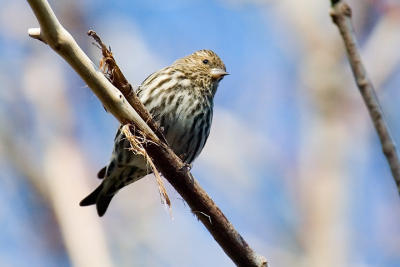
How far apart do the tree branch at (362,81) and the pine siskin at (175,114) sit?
2.64 m

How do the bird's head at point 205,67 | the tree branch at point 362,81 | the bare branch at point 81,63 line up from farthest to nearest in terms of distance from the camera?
the bird's head at point 205,67, the bare branch at point 81,63, the tree branch at point 362,81

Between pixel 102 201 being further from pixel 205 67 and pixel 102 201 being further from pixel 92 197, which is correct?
pixel 205 67

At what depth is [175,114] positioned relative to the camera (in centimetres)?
413

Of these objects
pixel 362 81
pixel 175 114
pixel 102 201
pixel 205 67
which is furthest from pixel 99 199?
pixel 362 81

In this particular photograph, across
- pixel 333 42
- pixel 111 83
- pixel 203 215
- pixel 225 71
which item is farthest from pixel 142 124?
pixel 333 42

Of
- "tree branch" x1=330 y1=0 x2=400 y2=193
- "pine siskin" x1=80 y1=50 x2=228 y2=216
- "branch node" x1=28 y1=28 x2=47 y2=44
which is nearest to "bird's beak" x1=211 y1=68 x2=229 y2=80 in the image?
"pine siskin" x1=80 y1=50 x2=228 y2=216

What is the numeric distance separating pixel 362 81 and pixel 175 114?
2772 mm

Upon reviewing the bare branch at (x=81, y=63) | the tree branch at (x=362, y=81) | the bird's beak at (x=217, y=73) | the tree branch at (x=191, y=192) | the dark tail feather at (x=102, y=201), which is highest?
the bird's beak at (x=217, y=73)

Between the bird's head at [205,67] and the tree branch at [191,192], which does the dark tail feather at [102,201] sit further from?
the tree branch at [191,192]

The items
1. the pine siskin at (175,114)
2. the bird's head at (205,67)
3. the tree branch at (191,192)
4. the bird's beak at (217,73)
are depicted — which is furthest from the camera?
the bird's beak at (217,73)

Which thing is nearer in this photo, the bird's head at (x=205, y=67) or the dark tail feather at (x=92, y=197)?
the bird's head at (x=205, y=67)

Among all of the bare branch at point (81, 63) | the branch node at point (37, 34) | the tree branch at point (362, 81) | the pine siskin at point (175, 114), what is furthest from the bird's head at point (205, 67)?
the tree branch at point (362, 81)

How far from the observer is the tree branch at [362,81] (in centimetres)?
137

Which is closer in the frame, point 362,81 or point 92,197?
point 362,81
